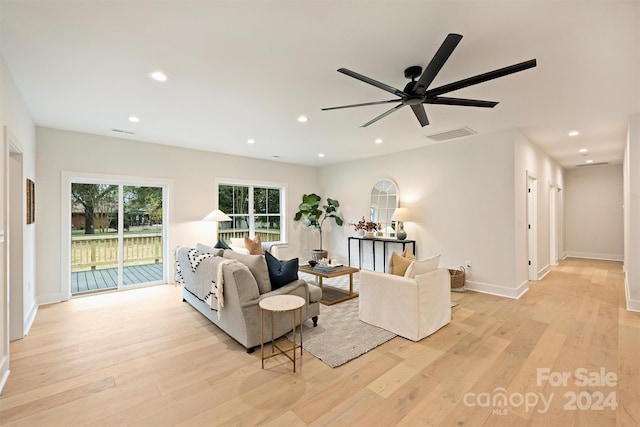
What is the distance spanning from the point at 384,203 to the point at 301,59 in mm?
4348

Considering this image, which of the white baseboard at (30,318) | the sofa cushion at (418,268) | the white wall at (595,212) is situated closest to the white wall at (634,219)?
the sofa cushion at (418,268)

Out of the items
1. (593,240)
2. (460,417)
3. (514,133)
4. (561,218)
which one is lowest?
(460,417)

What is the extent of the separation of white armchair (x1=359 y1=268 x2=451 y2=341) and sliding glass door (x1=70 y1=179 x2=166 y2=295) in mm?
4137

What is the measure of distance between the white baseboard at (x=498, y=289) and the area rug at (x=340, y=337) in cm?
238

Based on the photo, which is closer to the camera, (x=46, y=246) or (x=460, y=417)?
(x=460, y=417)

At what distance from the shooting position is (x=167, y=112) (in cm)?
371

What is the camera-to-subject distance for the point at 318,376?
2367mm

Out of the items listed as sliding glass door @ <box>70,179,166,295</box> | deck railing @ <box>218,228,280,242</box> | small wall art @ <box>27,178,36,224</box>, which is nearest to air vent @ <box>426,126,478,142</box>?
deck railing @ <box>218,228,280,242</box>

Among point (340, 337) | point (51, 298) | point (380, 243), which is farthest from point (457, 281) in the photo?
point (51, 298)

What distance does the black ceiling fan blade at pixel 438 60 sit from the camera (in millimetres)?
1684

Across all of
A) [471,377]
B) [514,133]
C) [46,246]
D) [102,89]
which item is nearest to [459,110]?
[514,133]

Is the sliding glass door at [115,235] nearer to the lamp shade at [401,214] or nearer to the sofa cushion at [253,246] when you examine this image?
the sofa cushion at [253,246]

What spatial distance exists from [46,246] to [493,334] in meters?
6.15

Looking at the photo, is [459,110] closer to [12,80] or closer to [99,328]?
[12,80]
